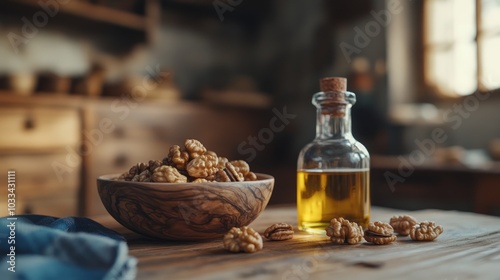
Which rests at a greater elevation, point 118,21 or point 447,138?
point 118,21

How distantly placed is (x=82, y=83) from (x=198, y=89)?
942 millimetres

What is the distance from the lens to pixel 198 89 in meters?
3.26

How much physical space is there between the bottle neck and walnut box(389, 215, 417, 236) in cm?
18

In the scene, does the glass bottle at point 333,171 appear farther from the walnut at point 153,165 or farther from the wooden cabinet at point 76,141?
the wooden cabinet at point 76,141

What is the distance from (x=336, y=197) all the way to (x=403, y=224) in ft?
0.42

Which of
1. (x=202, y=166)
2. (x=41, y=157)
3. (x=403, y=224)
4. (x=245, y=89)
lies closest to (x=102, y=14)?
(x=41, y=157)

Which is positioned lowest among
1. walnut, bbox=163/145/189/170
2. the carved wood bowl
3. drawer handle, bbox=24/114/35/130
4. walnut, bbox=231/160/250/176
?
the carved wood bowl

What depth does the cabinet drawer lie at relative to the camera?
2.10 m

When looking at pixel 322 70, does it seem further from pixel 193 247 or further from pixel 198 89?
pixel 193 247

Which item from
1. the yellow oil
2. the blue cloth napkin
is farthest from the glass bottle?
the blue cloth napkin

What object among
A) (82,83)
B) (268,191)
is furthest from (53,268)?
(82,83)

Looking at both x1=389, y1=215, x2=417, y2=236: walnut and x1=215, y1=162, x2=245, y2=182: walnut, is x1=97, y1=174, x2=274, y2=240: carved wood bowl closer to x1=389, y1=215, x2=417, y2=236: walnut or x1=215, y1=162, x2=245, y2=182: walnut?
x1=215, y1=162, x2=245, y2=182: walnut

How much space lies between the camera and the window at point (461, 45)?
2412mm

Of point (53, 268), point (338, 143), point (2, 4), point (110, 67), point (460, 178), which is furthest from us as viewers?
point (110, 67)
